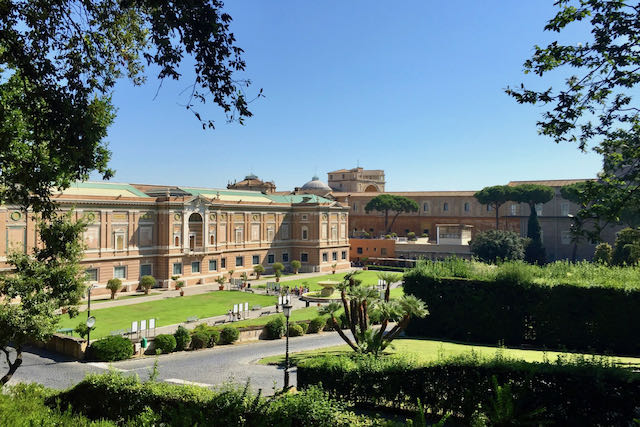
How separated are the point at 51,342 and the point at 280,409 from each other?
20.5 meters

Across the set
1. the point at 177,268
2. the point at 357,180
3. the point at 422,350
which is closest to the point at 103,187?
the point at 177,268

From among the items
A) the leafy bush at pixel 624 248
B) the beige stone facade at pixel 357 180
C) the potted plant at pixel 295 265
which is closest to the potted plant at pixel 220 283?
the potted plant at pixel 295 265

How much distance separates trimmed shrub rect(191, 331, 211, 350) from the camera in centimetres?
2588

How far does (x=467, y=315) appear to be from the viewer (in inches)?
1005

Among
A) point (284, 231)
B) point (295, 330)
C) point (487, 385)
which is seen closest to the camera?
point (487, 385)

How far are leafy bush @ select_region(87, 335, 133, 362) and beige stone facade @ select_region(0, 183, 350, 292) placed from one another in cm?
1303

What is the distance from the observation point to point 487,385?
11.9 m

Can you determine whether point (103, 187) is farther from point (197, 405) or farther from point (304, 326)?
point (197, 405)

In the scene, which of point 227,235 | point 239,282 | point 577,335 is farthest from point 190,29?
point 227,235

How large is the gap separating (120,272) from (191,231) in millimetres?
8801

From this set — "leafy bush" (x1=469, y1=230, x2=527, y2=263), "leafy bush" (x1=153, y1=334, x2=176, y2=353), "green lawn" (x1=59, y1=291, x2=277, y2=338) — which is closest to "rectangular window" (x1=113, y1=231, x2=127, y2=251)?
"green lawn" (x1=59, y1=291, x2=277, y2=338)

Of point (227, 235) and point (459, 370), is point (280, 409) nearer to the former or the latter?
point (459, 370)

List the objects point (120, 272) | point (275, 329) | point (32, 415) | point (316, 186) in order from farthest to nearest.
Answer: point (316, 186) → point (120, 272) → point (275, 329) → point (32, 415)

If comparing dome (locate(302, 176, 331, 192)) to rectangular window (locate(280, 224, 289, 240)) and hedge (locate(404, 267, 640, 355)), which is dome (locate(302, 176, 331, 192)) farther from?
hedge (locate(404, 267, 640, 355))
